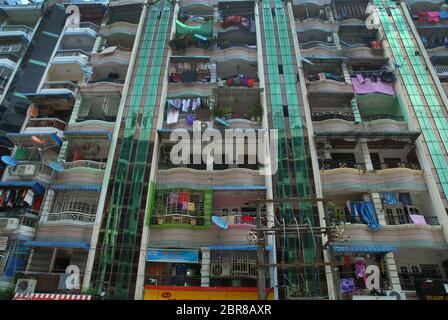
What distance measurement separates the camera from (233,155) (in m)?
26.0

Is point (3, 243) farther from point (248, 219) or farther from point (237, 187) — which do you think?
point (248, 219)

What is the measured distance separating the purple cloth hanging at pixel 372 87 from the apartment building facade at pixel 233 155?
0.13 metres

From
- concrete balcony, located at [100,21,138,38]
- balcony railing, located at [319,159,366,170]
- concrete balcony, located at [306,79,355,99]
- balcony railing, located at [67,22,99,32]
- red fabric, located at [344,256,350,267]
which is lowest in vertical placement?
red fabric, located at [344,256,350,267]

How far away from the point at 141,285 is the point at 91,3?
29.9 metres

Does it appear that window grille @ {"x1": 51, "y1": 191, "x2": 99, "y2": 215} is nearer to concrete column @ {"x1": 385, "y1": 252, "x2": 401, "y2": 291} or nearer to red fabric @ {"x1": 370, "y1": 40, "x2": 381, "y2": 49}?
concrete column @ {"x1": 385, "y1": 252, "x2": 401, "y2": 291}

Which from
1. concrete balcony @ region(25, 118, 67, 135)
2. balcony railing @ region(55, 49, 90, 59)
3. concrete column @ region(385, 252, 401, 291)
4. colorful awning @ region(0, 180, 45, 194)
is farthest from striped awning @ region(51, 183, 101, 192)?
concrete column @ region(385, 252, 401, 291)

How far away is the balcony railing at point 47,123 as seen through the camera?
27.3 m

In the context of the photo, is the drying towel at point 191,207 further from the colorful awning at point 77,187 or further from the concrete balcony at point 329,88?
the concrete balcony at point 329,88

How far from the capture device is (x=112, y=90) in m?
28.7

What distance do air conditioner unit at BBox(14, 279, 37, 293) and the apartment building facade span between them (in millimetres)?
150

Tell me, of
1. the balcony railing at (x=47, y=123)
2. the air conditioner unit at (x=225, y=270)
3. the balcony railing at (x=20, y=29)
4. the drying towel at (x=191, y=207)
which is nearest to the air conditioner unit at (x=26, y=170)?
the balcony railing at (x=47, y=123)

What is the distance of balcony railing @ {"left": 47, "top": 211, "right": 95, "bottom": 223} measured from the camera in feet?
75.3
